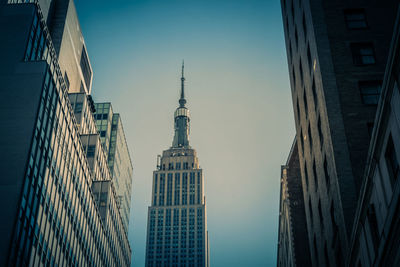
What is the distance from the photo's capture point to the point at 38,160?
170ft

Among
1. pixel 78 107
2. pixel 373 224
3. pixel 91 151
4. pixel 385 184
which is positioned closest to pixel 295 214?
pixel 91 151

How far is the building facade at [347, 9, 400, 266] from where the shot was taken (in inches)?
861

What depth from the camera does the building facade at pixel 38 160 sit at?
4725 centimetres

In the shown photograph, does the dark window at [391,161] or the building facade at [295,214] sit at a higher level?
the building facade at [295,214]

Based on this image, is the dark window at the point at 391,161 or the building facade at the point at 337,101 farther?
the building facade at the point at 337,101

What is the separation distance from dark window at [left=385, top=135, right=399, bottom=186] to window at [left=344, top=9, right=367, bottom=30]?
72.7 feet

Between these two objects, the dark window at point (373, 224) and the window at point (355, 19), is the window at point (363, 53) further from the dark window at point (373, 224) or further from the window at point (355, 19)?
the dark window at point (373, 224)

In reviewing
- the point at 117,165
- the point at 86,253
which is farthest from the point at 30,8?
the point at 117,165

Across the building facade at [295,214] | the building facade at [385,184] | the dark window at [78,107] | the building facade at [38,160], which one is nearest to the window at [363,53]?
the building facade at [385,184]

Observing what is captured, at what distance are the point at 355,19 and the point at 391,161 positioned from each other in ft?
77.4

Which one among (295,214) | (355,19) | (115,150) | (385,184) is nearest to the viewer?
(385,184)

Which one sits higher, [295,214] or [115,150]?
[115,150]

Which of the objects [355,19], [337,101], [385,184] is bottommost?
[385,184]

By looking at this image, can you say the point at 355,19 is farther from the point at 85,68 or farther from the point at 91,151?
the point at 85,68
